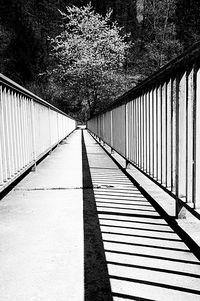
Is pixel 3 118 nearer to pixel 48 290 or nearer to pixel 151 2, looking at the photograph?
pixel 48 290

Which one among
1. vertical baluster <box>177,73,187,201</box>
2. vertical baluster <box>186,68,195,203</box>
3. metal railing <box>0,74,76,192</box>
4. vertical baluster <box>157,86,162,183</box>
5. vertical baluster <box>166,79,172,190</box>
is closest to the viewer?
vertical baluster <box>186,68,195,203</box>

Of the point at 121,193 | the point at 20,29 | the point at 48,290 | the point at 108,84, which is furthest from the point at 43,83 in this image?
the point at 48,290

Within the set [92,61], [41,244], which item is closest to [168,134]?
[41,244]

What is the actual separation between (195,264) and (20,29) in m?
47.4

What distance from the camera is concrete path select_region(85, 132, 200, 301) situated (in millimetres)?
2064

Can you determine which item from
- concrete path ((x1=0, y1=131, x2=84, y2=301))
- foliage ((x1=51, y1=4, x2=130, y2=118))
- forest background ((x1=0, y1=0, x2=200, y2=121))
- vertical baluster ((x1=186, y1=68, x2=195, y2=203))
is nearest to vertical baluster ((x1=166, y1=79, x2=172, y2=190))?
vertical baluster ((x1=186, y1=68, x2=195, y2=203))

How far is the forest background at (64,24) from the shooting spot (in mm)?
34312

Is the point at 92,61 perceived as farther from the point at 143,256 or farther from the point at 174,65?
the point at 143,256

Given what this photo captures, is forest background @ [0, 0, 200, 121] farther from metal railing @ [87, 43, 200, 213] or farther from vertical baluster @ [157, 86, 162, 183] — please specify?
vertical baluster @ [157, 86, 162, 183]

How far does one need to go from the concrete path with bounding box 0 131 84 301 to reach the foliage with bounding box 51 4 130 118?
2653cm

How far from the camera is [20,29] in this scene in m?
45.4

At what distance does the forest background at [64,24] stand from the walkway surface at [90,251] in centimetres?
2627

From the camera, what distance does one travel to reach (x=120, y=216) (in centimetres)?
367

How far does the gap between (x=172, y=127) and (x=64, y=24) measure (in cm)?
3923
